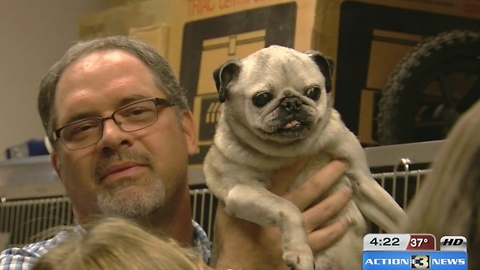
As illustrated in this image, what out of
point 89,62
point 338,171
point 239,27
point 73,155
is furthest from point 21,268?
point 239,27

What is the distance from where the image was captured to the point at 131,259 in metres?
0.65

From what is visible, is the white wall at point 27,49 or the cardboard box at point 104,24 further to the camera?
the white wall at point 27,49

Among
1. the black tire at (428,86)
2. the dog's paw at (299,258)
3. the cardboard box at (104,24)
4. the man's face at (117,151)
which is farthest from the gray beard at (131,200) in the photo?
the cardboard box at (104,24)

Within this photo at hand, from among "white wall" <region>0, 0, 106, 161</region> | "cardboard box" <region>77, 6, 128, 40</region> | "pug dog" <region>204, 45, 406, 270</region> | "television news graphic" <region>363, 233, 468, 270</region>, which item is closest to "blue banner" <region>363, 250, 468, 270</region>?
"television news graphic" <region>363, 233, 468, 270</region>

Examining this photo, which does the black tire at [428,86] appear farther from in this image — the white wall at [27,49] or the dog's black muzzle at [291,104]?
the white wall at [27,49]

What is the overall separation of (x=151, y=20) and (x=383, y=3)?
0.48 metres

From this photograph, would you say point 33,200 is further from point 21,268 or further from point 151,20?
point 21,268

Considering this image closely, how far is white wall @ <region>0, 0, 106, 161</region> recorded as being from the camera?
6.82 feet

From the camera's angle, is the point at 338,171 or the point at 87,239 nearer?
the point at 87,239

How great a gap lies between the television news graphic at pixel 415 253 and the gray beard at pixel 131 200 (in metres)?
0.44

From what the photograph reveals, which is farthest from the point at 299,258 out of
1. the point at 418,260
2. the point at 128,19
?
the point at 128,19

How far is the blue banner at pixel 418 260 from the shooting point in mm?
577

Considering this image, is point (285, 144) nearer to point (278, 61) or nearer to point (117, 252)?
point (278, 61)

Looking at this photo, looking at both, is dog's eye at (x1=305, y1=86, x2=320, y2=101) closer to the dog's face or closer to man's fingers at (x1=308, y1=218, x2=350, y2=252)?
the dog's face
